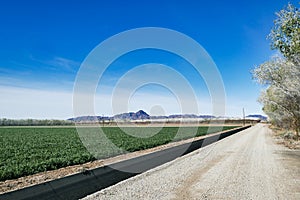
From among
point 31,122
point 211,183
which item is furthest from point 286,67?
point 31,122

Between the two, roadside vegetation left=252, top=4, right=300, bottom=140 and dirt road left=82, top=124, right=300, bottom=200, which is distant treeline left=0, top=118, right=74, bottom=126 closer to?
roadside vegetation left=252, top=4, right=300, bottom=140

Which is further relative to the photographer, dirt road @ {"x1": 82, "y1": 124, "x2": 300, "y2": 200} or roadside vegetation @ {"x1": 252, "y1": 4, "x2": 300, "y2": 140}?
roadside vegetation @ {"x1": 252, "y1": 4, "x2": 300, "y2": 140}

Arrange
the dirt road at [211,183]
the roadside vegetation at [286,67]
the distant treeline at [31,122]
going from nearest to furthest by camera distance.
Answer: the dirt road at [211,183]
the roadside vegetation at [286,67]
the distant treeline at [31,122]

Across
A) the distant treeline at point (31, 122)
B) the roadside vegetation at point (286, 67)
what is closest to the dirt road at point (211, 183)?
the roadside vegetation at point (286, 67)

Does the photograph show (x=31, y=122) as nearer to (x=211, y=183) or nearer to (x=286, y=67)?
(x=286, y=67)

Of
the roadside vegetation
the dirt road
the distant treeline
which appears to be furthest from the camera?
the distant treeline

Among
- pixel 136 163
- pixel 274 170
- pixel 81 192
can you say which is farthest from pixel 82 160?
pixel 274 170

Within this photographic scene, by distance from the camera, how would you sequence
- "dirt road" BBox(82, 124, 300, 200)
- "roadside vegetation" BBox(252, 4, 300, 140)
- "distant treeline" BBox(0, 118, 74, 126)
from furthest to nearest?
"distant treeline" BBox(0, 118, 74, 126) < "roadside vegetation" BBox(252, 4, 300, 140) < "dirt road" BBox(82, 124, 300, 200)

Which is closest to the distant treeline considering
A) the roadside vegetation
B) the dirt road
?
the roadside vegetation

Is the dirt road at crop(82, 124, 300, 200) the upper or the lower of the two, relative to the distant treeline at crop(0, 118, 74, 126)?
lower

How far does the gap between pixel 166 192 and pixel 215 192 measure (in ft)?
4.59

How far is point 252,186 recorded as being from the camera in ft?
29.9

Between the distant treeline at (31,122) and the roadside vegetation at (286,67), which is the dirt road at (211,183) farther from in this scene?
the distant treeline at (31,122)

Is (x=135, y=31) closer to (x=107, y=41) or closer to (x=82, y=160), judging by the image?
(x=107, y=41)
